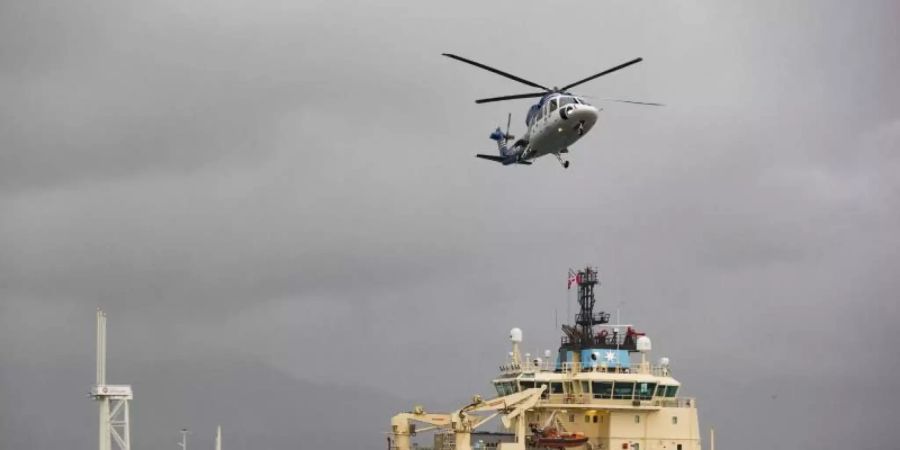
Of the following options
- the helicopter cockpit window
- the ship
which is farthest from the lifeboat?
the helicopter cockpit window

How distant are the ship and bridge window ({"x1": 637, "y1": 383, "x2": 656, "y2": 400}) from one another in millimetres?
53

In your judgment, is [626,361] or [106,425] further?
[106,425]

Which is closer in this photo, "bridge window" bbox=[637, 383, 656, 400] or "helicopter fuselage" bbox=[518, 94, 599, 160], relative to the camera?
"helicopter fuselage" bbox=[518, 94, 599, 160]

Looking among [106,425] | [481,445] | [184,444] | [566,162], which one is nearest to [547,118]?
[566,162]

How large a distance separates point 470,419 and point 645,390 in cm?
953

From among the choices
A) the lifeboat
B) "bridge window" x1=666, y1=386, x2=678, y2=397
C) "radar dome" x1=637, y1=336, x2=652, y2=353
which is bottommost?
the lifeboat

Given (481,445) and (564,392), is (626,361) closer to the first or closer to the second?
(564,392)

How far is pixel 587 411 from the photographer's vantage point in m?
68.1

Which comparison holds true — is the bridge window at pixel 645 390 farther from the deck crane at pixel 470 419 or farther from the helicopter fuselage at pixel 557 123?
the helicopter fuselage at pixel 557 123

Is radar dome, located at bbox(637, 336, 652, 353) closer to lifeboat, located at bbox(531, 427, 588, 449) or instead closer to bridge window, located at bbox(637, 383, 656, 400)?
bridge window, located at bbox(637, 383, 656, 400)

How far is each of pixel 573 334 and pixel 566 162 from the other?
11.1m

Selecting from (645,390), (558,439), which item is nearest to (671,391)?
(645,390)

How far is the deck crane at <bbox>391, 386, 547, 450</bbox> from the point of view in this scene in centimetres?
6594

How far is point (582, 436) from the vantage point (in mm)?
66188
